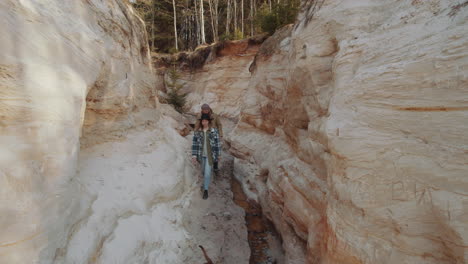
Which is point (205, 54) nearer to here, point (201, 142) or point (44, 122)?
point (201, 142)

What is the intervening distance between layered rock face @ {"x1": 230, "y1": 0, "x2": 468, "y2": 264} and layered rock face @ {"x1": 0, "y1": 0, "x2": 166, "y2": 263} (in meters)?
2.34

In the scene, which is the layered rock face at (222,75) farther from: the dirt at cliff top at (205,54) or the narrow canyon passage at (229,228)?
the narrow canyon passage at (229,228)

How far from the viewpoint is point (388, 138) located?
1.65 meters

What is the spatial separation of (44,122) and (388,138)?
8.85 ft

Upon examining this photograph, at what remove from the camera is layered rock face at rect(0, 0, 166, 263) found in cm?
151

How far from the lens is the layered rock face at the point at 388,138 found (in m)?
1.35

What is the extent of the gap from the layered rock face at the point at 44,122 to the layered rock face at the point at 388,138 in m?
2.34

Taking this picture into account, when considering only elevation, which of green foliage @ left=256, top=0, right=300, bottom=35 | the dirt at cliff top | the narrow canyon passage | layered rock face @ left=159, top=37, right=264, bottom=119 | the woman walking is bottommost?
the narrow canyon passage

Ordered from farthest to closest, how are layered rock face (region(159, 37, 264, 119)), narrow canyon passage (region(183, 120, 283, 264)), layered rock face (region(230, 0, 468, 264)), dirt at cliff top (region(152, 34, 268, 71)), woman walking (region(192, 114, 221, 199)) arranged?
layered rock face (region(159, 37, 264, 119)), dirt at cliff top (region(152, 34, 268, 71)), woman walking (region(192, 114, 221, 199)), narrow canyon passage (region(183, 120, 283, 264)), layered rock face (region(230, 0, 468, 264))

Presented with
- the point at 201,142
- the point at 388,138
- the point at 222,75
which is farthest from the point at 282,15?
the point at 388,138

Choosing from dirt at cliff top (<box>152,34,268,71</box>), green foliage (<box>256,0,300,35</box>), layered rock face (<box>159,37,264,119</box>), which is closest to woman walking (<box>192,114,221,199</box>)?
green foliage (<box>256,0,300,35</box>)

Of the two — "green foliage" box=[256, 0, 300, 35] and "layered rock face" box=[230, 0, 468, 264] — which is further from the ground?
"green foliage" box=[256, 0, 300, 35]

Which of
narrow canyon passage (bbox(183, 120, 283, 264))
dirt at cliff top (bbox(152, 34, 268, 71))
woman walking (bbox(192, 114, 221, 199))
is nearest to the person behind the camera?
narrow canyon passage (bbox(183, 120, 283, 264))

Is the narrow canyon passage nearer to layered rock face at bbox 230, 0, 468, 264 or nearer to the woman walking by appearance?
the woman walking
